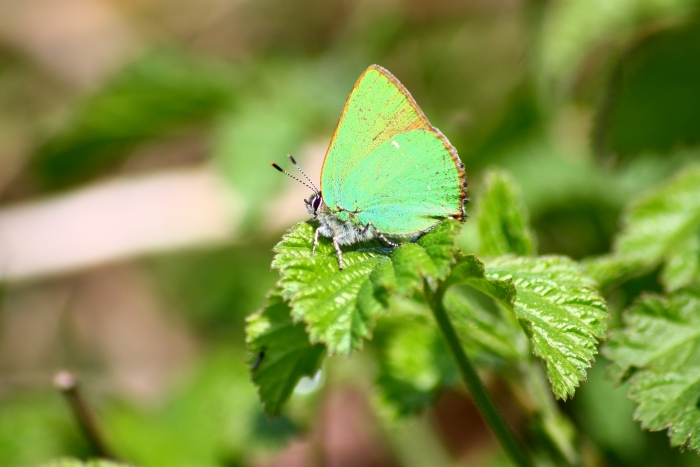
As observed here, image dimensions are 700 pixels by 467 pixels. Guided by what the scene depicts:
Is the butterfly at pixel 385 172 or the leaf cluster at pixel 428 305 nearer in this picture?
the leaf cluster at pixel 428 305

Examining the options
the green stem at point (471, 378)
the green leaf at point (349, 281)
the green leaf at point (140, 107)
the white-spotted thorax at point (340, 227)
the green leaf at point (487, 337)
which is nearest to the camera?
the green leaf at point (349, 281)

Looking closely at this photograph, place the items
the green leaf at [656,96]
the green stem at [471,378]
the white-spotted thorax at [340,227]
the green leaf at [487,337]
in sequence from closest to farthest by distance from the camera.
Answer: the green stem at [471,378] < the green leaf at [487,337] < the white-spotted thorax at [340,227] < the green leaf at [656,96]

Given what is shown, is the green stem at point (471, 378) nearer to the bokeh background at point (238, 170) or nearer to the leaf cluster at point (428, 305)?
the leaf cluster at point (428, 305)

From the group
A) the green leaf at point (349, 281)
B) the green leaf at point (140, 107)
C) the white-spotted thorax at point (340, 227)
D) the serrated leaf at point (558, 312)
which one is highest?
the green leaf at point (140, 107)

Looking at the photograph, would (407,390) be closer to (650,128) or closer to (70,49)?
(650,128)

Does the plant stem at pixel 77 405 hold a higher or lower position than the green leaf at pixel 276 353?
higher

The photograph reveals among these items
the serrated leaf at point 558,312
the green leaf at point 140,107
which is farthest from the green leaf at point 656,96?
the green leaf at point 140,107
